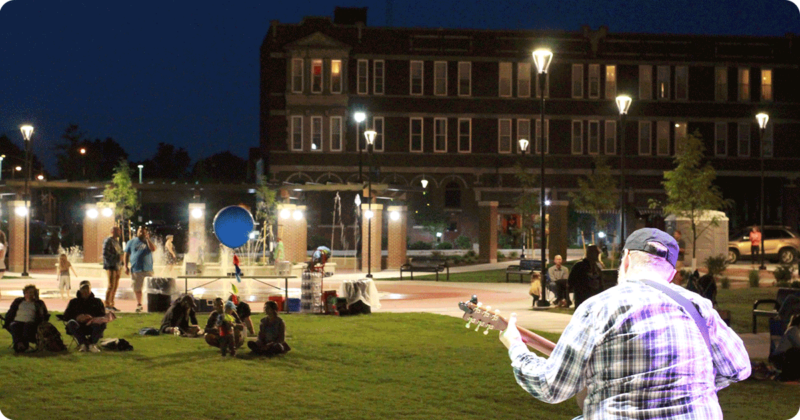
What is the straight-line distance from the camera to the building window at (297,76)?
194 ft

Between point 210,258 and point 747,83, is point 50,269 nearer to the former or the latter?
point 210,258

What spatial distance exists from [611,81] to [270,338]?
170 ft

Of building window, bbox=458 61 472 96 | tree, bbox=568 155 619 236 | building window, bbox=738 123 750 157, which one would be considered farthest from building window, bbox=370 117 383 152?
building window, bbox=738 123 750 157

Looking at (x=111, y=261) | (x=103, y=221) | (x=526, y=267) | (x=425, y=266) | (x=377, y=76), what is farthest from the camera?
(x=377, y=76)

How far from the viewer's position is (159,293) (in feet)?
67.0

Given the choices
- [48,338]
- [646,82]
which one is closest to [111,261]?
[48,338]

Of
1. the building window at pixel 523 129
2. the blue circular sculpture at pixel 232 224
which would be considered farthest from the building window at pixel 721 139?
the blue circular sculpture at pixel 232 224

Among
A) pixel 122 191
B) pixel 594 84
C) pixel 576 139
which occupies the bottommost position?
pixel 122 191

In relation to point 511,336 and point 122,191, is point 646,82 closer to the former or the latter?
point 122,191

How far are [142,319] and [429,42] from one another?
4462cm

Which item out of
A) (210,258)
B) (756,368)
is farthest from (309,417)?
(210,258)

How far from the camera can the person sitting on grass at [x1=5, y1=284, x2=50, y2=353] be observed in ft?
45.6

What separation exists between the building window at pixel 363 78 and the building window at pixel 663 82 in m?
19.3

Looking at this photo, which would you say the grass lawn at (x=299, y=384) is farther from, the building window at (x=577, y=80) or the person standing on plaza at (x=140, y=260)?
the building window at (x=577, y=80)
